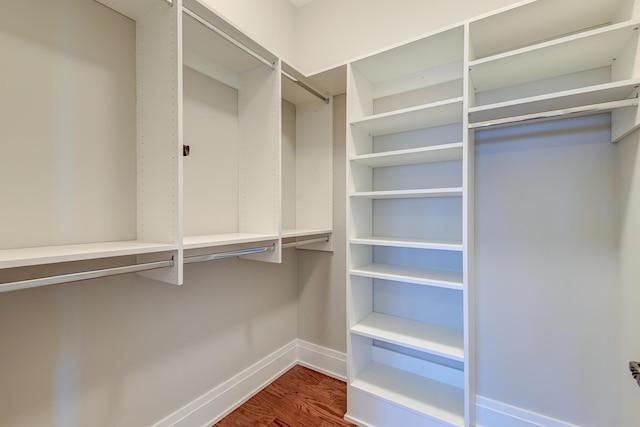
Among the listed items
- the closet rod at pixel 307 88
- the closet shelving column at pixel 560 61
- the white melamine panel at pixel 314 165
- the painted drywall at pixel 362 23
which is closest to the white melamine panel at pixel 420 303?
the white melamine panel at pixel 314 165

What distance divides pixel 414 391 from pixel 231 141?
6.85ft

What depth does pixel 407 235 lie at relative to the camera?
2.03m

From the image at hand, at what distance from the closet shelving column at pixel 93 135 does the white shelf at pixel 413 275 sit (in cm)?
115

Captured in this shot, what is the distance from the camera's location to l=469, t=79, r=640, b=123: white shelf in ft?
3.89

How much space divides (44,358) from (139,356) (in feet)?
1.31

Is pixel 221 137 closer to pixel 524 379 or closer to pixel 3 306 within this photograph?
pixel 3 306

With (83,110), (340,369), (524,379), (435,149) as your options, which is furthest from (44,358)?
(524,379)

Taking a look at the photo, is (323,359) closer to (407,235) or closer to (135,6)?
(407,235)

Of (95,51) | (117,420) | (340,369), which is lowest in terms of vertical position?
(340,369)

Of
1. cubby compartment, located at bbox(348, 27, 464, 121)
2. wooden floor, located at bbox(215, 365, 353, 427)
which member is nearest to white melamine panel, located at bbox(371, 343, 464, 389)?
wooden floor, located at bbox(215, 365, 353, 427)

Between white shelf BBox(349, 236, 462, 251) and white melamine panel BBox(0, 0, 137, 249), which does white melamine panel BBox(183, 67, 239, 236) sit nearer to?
white melamine panel BBox(0, 0, 137, 249)

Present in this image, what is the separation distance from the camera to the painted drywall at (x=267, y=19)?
1.97 metres

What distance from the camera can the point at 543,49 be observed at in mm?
1300

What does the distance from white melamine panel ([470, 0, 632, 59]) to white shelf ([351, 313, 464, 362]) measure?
5.83 feet
